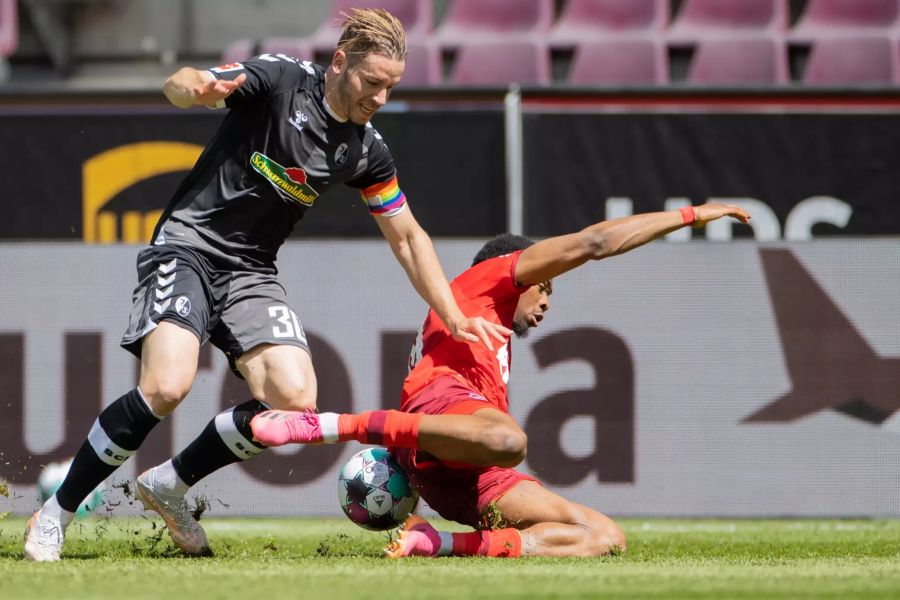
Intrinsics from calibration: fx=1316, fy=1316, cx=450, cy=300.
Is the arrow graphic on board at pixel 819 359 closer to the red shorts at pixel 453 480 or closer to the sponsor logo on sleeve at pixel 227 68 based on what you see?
the red shorts at pixel 453 480

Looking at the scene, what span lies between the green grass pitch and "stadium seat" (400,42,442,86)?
5.44 metres

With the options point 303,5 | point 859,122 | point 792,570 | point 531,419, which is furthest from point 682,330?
point 303,5

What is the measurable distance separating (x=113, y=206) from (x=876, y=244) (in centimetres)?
449

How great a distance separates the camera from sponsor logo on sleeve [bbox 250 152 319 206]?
16.8ft

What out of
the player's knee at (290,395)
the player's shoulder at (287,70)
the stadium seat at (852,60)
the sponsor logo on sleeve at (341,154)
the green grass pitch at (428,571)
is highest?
the stadium seat at (852,60)

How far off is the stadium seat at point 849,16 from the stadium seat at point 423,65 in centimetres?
312

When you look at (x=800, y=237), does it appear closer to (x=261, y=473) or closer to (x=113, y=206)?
(x=261, y=473)

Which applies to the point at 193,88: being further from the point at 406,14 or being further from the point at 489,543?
the point at 406,14

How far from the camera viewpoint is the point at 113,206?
7996mm

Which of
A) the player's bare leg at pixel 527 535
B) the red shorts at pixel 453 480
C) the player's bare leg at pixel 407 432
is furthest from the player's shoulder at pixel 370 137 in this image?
the player's bare leg at pixel 527 535

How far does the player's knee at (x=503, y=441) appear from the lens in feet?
16.1

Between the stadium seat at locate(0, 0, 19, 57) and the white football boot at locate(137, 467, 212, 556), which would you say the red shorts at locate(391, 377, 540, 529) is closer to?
the white football boot at locate(137, 467, 212, 556)

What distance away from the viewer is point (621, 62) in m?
11.2

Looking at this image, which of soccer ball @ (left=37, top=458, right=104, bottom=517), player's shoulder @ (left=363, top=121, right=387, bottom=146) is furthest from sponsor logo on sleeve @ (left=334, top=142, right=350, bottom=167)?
soccer ball @ (left=37, top=458, right=104, bottom=517)
